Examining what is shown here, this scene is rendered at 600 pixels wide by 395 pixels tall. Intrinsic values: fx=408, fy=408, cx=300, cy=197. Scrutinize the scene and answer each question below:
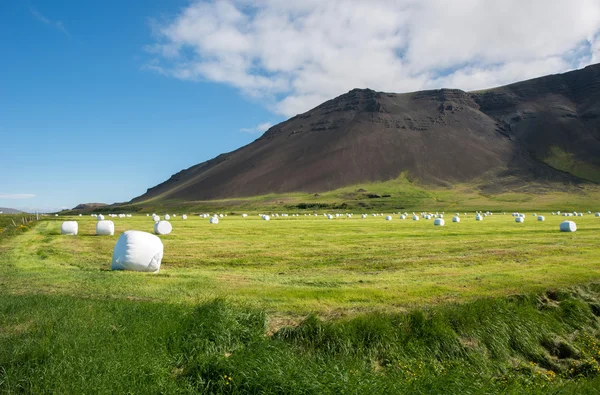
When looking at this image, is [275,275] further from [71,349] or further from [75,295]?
[71,349]

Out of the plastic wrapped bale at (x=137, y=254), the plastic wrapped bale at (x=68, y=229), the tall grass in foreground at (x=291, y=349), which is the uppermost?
the plastic wrapped bale at (x=68, y=229)

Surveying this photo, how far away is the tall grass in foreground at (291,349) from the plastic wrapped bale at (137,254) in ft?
25.4

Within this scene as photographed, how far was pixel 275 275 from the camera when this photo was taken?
22609mm

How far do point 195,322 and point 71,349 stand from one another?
3766mm

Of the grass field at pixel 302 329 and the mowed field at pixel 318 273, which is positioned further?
the mowed field at pixel 318 273

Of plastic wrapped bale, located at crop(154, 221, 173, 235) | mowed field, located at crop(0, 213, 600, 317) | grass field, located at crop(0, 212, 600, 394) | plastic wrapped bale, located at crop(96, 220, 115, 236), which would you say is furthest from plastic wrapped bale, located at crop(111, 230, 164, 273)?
plastic wrapped bale, located at crop(154, 221, 173, 235)

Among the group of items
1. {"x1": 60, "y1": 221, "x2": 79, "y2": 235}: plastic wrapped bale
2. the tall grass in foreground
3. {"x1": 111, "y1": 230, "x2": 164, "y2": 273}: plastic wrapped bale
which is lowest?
the tall grass in foreground

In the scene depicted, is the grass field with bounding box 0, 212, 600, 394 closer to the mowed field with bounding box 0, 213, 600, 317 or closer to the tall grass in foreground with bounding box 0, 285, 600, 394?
the tall grass in foreground with bounding box 0, 285, 600, 394

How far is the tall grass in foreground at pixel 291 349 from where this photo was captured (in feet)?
32.1

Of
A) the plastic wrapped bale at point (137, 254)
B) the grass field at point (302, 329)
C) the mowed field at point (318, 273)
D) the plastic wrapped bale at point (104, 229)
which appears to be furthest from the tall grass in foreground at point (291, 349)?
the plastic wrapped bale at point (104, 229)

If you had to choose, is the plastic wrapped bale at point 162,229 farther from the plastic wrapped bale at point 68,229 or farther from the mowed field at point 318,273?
the mowed field at point 318,273

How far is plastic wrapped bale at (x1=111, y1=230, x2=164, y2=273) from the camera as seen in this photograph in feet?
75.2

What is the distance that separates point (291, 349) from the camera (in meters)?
12.5

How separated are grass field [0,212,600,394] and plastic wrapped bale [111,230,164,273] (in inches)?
39.6
